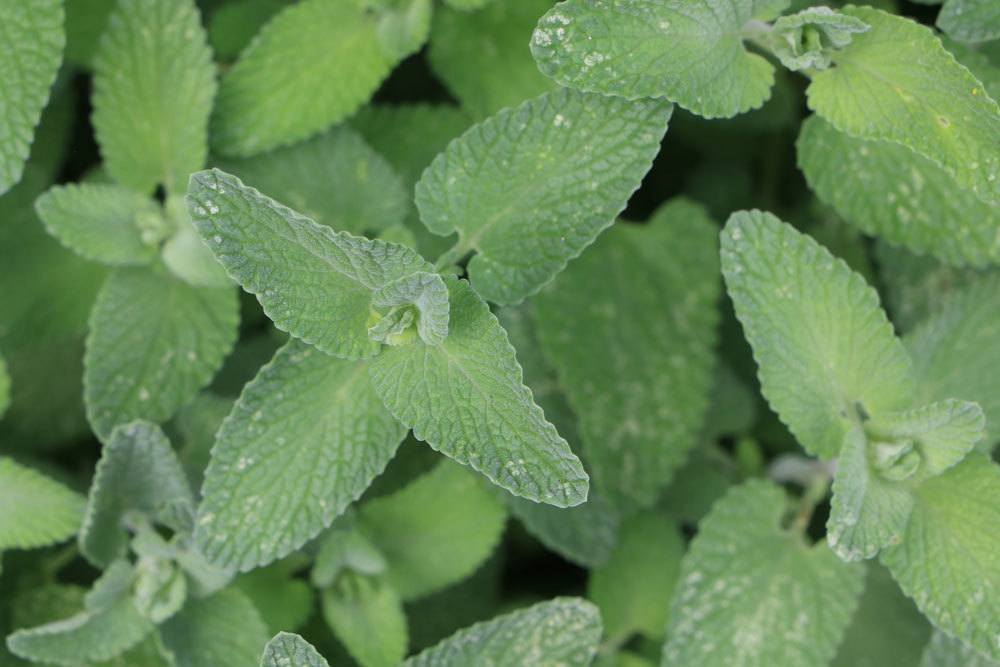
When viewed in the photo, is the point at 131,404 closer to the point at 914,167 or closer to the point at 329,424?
the point at 329,424

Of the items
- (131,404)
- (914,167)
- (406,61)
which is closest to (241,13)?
(406,61)

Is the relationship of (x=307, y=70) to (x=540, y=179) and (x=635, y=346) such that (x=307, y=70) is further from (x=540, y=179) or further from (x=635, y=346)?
(x=635, y=346)

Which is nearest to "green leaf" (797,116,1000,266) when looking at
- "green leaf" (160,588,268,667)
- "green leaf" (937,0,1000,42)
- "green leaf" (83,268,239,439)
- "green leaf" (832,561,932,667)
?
"green leaf" (937,0,1000,42)

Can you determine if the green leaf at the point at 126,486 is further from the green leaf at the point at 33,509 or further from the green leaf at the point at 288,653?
the green leaf at the point at 288,653

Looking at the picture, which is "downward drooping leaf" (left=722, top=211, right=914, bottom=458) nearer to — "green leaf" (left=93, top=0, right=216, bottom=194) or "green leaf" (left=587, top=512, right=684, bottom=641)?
"green leaf" (left=587, top=512, right=684, bottom=641)

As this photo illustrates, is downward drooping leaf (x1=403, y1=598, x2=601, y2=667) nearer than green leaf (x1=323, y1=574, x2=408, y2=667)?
Yes

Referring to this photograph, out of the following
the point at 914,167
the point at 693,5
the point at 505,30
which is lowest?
the point at 505,30
